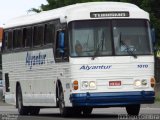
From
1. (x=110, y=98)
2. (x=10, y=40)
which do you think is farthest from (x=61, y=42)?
(x=10, y=40)

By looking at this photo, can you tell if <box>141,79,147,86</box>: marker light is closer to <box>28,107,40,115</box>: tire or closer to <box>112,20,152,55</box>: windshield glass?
<box>112,20,152,55</box>: windshield glass

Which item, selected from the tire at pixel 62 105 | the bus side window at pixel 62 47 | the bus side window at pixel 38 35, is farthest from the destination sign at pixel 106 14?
the bus side window at pixel 38 35

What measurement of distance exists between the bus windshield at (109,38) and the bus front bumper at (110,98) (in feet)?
3.72

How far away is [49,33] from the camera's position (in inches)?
1032

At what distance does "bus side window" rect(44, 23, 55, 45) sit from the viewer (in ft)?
84.7

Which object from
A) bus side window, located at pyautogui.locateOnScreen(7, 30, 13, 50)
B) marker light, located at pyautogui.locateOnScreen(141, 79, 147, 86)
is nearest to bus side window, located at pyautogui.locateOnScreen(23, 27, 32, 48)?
bus side window, located at pyautogui.locateOnScreen(7, 30, 13, 50)

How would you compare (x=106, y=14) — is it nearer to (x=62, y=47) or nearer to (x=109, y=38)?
(x=109, y=38)

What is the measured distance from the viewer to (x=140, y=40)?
24.0m

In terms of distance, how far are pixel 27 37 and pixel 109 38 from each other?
5647 millimetres

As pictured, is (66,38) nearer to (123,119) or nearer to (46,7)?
(123,119)

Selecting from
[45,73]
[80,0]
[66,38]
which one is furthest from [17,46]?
[80,0]

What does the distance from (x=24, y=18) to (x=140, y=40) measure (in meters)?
7.13

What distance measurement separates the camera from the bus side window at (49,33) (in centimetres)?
2583

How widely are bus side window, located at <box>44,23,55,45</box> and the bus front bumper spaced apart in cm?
290
